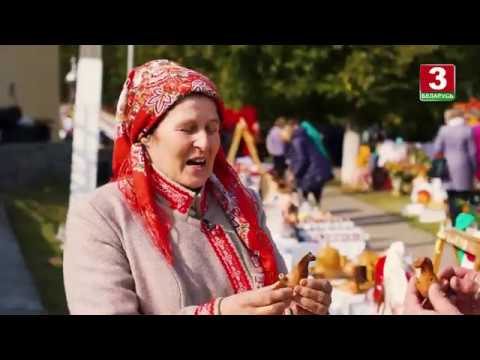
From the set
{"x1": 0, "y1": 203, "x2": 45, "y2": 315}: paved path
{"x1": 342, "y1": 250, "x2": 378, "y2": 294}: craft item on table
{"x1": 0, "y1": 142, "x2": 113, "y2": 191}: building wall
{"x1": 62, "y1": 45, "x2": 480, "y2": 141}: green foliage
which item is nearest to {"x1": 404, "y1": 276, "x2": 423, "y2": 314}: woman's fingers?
{"x1": 342, "y1": 250, "x2": 378, "y2": 294}: craft item on table

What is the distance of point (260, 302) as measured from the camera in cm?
173

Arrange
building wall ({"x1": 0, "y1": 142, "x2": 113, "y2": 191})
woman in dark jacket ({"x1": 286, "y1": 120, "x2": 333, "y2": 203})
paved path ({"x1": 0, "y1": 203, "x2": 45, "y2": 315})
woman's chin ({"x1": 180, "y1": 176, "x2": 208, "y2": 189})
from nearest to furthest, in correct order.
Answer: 1. woman's chin ({"x1": 180, "y1": 176, "x2": 208, "y2": 189})
2. paved path ({"x1": 0, "y1": 203, "x2": 45, "y2": 315})
3. woman in dark jacket ({"x1": 286, "y1": 120, "x2": 333, "y2": 203})
4. building wall ({"x1": 0, "y1": 142, "x2": 113, "y2": 191})

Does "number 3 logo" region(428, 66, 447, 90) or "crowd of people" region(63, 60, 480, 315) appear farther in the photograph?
"number 3 logo" region(428, 66, 447, 90)

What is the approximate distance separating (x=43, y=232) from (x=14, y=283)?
270cm

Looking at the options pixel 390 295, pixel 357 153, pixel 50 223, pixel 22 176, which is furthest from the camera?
pixel 357 153

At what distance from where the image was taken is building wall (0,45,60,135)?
18.0m

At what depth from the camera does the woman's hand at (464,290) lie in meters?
1.99

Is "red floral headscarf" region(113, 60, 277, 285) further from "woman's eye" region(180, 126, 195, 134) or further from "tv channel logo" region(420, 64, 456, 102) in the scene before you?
"tv channel logo" region(420, 64, 456, 102)

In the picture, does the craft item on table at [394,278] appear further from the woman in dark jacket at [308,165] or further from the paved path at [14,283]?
the woman in dark jacket at [308,165]

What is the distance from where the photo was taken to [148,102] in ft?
6.24
